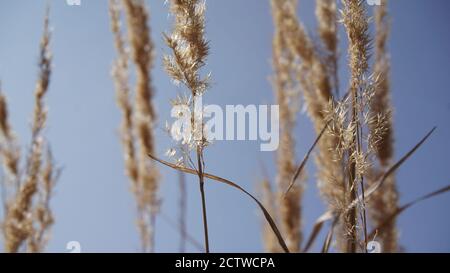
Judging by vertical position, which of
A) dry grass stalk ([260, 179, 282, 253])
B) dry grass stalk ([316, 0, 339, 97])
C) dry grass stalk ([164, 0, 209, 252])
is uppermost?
dry grass stalk ([316, 0, 339, 97])

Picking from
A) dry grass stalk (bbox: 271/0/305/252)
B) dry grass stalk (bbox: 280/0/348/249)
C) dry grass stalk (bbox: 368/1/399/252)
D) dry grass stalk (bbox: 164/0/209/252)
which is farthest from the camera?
dry grass stalk (bbox: 368/1/399/252)

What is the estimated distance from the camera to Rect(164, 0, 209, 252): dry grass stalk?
0.82 meters

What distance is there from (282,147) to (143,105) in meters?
0.63

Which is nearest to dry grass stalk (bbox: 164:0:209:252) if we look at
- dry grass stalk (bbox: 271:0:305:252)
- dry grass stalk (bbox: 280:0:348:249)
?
dry grass stalk (bbox: 280:0:348:249)

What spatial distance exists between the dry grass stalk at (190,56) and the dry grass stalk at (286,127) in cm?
97

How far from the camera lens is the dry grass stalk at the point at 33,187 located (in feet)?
5.78

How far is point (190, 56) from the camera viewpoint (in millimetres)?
826

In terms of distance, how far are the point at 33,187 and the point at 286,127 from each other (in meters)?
1.06

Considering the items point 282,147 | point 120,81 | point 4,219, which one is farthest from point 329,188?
point 4,219

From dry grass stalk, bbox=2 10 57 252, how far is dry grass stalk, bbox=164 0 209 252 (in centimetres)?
122

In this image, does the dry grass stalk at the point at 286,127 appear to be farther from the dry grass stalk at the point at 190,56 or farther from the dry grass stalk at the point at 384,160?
the dry grass stalk at the point at 190,56

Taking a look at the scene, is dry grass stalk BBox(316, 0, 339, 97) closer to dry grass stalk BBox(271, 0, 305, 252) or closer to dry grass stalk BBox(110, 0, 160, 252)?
dry grass stalk BBox(271, 0, 305, 252)

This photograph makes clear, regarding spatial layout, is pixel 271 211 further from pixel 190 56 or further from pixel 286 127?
pixel 190 56
